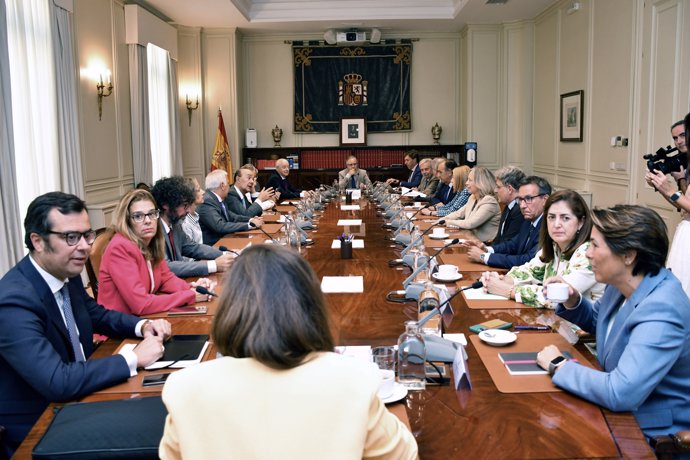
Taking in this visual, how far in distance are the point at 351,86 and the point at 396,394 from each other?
1010cm

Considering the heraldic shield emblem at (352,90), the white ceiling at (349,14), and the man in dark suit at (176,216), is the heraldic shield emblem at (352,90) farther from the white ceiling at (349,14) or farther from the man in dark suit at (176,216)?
the man in dark suit at (176,216)

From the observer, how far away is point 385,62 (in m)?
11.4

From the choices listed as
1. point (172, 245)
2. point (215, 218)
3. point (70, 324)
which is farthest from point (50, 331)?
point (215, 218)

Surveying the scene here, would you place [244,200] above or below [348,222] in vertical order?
above

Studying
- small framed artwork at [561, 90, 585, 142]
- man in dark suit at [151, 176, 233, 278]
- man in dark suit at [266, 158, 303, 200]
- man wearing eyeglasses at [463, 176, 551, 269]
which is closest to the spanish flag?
man in dark suit at [266, 158, 303, 200]

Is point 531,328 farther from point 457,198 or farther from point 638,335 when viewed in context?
point 457,198

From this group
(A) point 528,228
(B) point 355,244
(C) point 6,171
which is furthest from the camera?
(C) point 6,171

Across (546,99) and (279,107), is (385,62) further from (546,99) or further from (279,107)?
(546,99)

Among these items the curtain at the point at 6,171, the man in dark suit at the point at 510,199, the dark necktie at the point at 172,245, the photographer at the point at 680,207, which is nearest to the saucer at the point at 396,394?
the photographer at the point at 680,207

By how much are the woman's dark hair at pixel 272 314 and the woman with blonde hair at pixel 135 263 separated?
1.69m

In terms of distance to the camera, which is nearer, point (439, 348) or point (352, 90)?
point (439, 348)

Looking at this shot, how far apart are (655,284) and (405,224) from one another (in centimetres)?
286

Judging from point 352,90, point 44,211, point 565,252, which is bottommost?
point 565,252

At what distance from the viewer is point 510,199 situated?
4863mm
